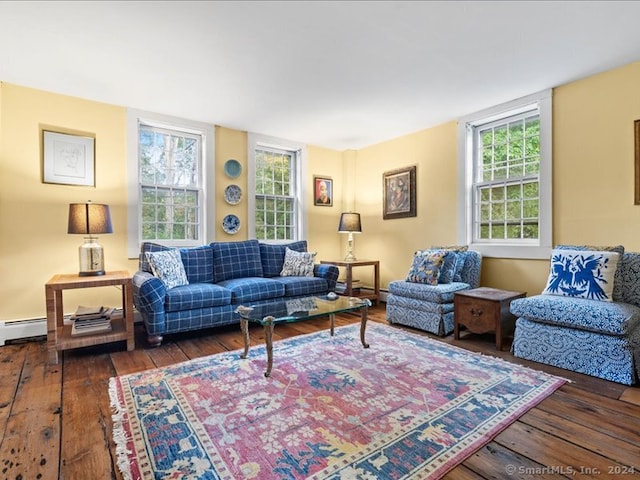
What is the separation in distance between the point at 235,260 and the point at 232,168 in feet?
4.06

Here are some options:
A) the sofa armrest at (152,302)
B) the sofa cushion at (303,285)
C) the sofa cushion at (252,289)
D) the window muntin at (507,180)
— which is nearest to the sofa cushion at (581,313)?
the window muntin at (507,180)

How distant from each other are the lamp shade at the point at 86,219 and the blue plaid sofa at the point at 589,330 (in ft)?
11.9

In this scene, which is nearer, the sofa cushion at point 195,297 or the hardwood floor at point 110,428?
the hardwood floor at point 110,428

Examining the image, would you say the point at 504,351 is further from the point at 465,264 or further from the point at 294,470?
the point at 294,470

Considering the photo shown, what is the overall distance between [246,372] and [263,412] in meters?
0.58

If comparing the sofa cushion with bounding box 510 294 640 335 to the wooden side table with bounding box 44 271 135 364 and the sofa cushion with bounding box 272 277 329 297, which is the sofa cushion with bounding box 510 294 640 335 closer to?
the sofa cushion with bounding box 272 277 329 297

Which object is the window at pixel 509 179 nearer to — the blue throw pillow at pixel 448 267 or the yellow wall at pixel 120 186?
the yellow wall at pixel 120 186

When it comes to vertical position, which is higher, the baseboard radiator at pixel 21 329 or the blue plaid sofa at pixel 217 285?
the blue plaid sofa at pixel 217 285

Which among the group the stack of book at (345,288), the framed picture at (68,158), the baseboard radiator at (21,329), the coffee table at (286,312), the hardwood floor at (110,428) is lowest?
the hardwood floor at (110,428)

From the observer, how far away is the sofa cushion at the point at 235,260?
386cm

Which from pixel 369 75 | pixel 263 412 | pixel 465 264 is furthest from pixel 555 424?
pixel 369 75

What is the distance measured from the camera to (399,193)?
15.3 feet

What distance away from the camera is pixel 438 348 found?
2.85 meters

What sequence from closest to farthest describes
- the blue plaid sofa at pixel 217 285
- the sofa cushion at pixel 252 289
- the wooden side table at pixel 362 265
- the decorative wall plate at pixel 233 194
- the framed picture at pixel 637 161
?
1. the framed picture at pixel 637 161
2. the blue plaid sofa at pixel 217 285
3. the sofa cushion at pixel 252 289
4. the decorative wall plate at pixel 233 194
5. the wooden side table at pixel 362 265
